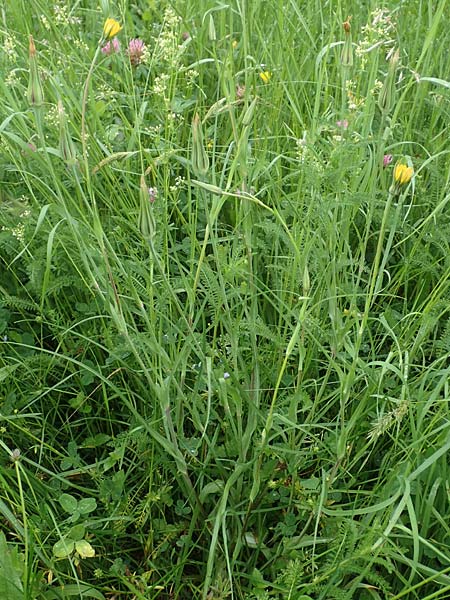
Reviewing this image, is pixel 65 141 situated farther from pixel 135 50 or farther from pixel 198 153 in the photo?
pixel 135 50

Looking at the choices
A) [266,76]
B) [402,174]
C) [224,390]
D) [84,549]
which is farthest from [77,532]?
[266,76]

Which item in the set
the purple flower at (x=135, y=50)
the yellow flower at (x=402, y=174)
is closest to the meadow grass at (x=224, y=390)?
the yellow flower at (x=402, y=174)

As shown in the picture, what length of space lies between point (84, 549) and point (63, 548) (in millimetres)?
35

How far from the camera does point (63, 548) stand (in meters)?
1.18

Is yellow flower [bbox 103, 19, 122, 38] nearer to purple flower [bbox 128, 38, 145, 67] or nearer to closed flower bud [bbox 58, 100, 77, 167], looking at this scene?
closed flower bud [bbox 58, 100, 77, 167]

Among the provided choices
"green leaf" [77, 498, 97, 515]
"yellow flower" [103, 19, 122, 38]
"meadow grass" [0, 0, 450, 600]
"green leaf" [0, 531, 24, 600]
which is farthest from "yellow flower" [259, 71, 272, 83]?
"green leaf" [0, 531, 24, 600]

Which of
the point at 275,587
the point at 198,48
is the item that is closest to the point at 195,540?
the point at 275,587

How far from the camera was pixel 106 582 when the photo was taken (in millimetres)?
1208

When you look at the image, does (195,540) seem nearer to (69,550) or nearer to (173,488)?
(173,488)

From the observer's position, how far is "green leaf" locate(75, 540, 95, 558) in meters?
1.17

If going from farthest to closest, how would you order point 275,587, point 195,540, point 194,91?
point 194,91
point 195,540
point 275,587

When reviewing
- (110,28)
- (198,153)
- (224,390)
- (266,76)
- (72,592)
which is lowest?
(72,592)

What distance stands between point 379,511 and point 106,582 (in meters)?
0.47

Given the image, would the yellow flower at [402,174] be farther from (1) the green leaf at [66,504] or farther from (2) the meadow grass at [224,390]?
(1) the green leaf at [66,504]
